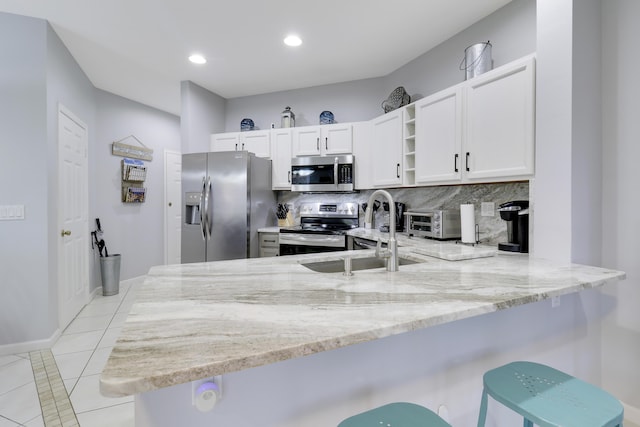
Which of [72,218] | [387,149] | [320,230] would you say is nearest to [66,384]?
[72,218]

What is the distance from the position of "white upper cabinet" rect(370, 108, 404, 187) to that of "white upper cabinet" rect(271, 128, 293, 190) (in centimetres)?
106

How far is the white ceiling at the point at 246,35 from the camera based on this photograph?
2461 millimetres

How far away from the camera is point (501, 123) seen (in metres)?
2.08

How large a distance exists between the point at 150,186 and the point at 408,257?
431 cm

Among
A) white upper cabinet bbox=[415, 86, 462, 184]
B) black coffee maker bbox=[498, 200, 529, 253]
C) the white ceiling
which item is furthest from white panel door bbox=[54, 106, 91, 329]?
black coffee maker bbox=[498, 200, 529, 253]

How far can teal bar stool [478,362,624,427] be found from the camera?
1.00m

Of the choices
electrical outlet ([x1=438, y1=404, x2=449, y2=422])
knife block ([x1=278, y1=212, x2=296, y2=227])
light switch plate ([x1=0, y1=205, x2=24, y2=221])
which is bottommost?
electrical outlet ([x1=438, y1=404, x2=449, y2=422])

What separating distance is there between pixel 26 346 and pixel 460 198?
3.92m

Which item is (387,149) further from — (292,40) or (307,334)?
(307,334)

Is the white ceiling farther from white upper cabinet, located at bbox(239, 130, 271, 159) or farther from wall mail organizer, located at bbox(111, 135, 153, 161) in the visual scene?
wall mail organizer, located at bbox(111, 135, 153, 161)

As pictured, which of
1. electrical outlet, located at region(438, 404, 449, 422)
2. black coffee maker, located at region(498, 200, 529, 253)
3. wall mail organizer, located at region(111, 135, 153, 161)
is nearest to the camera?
electrical outlet, located at region(438, 404, 449, 422)

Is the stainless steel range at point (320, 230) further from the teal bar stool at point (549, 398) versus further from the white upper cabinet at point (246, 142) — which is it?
the teal bar stool at point (549, 398)

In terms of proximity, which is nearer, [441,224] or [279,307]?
[279,307]

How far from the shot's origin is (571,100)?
5.53 feet
